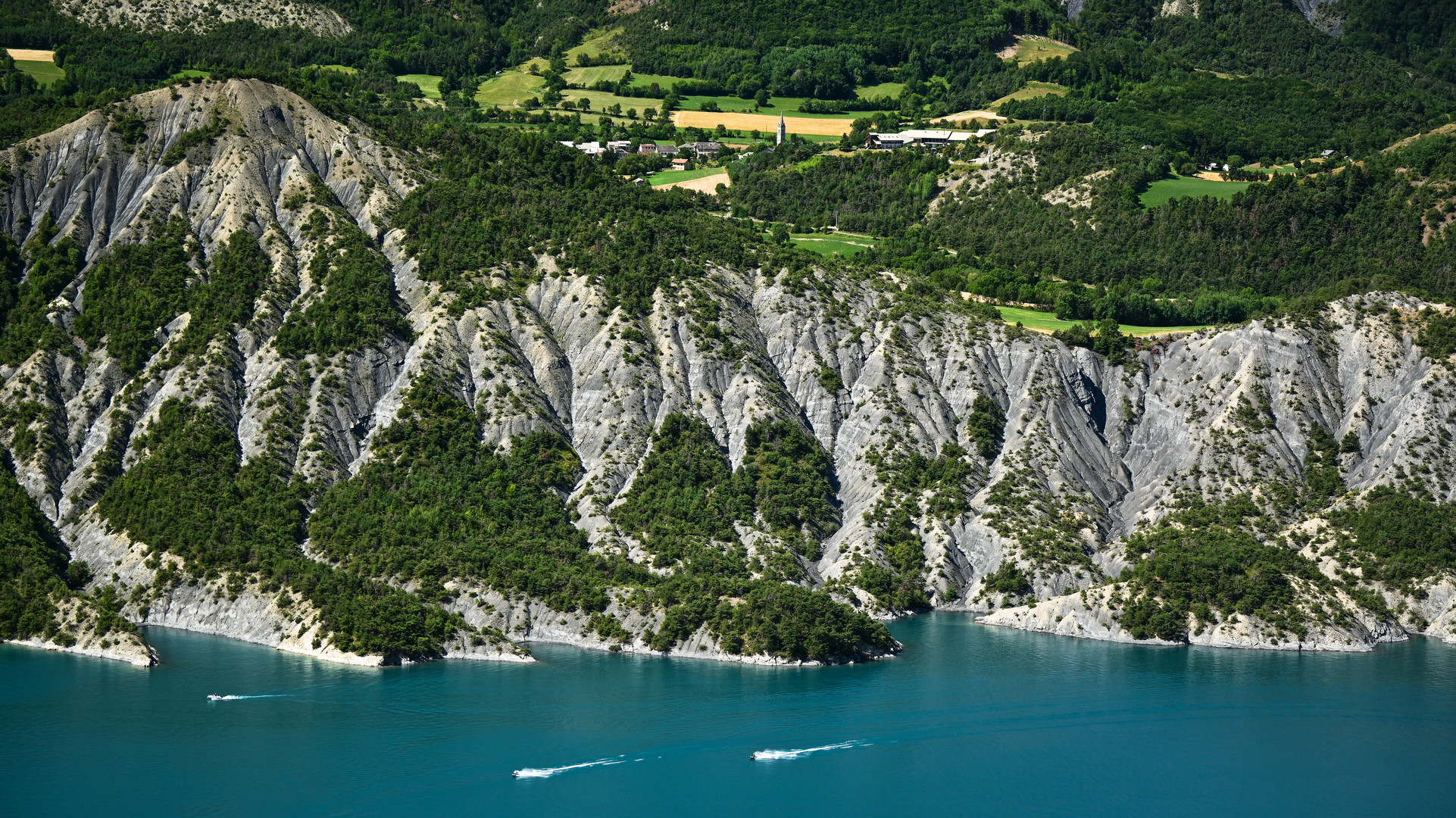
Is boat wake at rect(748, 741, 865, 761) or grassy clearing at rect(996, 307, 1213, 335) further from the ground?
grassy clearing at rect(996, 307, 1213, 335)

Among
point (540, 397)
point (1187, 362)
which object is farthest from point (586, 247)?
point (1187, 362)

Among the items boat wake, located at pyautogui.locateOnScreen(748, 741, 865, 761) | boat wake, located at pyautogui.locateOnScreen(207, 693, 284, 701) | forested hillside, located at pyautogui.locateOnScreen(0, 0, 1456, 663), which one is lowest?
boat wake, located at pyautogui.locateOnScreen(748, 741, 865, 761)

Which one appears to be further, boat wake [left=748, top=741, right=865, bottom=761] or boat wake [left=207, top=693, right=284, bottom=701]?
boat wake [left=207, top=693, right=284, bottom=701]

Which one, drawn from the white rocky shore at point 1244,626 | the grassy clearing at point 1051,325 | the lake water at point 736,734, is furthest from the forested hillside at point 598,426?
the lake water at point 736,734

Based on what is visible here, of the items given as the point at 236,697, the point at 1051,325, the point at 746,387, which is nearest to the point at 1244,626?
the point at 1051,325

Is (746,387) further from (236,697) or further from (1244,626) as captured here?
(236,697)

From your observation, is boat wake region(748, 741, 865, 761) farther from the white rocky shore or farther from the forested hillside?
the white rocky shore

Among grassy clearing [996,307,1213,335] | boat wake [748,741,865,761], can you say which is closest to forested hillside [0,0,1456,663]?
grassy clearing [996,307,1213,335]
